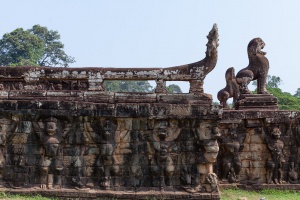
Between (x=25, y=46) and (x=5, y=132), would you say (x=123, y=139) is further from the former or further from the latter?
(x=25, y=46)

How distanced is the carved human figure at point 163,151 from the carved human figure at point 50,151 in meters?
1.91

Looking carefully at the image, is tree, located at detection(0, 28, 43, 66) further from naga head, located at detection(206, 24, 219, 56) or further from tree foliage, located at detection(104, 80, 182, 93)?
naga head, located at detection(206, 24, 219, 56)

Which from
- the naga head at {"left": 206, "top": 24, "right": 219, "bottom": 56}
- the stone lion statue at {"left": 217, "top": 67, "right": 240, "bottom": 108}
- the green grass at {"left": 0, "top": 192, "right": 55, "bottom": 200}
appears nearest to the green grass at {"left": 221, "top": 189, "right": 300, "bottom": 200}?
the stone lion statue at {"left": 217, "top": 67, "right": 240, "bottom": 108}

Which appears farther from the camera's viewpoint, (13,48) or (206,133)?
(13,48)

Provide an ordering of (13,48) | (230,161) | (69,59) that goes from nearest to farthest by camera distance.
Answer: (230,161) < (13,48) < (69,59)

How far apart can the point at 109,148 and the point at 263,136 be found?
412 centimetres

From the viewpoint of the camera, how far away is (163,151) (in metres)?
9.19

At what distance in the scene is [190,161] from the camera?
9.35m

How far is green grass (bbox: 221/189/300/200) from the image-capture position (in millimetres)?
9938

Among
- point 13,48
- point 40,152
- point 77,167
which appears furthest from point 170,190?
point 13,48

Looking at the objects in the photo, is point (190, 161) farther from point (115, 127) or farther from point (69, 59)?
point (69, 59)

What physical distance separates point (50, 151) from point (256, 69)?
6.02 meters

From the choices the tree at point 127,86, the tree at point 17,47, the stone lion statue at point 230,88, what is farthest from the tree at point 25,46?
the stone lion statue at point 230,88

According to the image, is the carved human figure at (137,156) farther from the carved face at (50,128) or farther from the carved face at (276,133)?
the carved face at (276,133)
